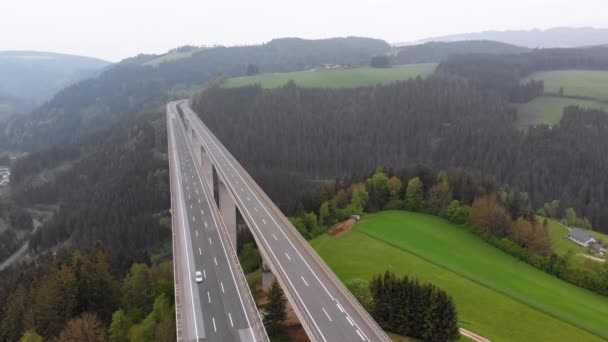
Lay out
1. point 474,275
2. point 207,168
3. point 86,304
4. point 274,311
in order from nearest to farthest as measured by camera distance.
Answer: point 274,311 → point 86,304 → point 474,275 → point 207,168

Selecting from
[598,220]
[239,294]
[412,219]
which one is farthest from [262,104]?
[239,294]

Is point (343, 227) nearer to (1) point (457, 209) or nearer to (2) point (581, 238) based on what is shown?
(1) point (457, 209)

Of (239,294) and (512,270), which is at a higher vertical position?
(239,294)

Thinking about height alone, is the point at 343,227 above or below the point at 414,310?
below

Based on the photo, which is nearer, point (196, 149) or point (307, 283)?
point (307, 283)

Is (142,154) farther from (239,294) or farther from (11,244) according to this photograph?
(239,294)

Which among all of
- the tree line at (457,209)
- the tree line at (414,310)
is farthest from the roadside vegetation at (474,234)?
the tree line at (414,310)

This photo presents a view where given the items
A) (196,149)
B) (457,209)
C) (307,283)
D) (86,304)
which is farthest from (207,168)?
(307,283)
